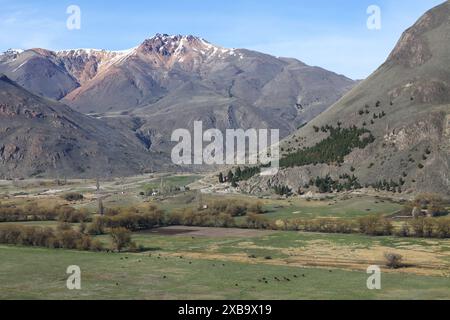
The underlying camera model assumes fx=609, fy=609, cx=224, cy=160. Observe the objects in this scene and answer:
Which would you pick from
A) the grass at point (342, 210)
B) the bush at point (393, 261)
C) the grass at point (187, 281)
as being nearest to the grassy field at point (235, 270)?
the grass at point (187, 281)

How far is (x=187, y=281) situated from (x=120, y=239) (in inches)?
1591

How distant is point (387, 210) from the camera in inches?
7244

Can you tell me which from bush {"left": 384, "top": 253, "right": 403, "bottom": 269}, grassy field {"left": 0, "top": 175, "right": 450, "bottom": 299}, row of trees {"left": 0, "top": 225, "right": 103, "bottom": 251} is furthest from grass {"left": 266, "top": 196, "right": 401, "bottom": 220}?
bush {"left": 384, "top": 253, "right": 403, "bottom": 269}

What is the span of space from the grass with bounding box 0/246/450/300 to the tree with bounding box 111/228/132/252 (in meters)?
13.1

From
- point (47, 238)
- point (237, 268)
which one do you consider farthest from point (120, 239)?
point (237, 268)

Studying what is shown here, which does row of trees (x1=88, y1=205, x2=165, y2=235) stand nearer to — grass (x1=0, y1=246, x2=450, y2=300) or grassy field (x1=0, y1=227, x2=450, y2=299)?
grassy field (x1=0, y1=227, x2=450, y2=299)

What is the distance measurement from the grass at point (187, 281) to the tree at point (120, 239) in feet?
42.9

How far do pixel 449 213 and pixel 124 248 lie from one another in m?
93.5

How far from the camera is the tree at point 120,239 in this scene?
5251 inches

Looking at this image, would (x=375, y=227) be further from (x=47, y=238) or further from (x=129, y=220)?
(x=47, y=238)

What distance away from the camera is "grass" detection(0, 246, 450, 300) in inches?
3396

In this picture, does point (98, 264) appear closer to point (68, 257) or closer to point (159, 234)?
point (68, 257)

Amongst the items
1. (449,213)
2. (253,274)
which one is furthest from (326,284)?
(449,213)
